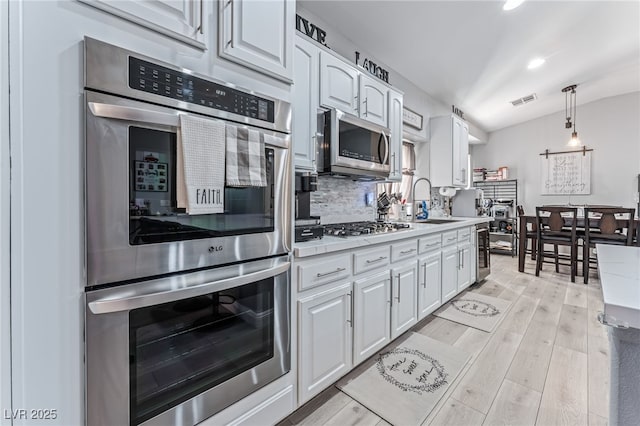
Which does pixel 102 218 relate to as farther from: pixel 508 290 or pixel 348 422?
pixel 508 290

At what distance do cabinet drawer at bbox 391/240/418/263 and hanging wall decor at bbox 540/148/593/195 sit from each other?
591cm

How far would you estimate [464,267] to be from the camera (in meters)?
3.29

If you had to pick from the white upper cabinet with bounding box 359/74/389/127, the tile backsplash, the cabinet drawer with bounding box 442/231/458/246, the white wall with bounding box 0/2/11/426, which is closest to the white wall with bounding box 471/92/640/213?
the cabinet drawer with bounding box 442/231/458/246

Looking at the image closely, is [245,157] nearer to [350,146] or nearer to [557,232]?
[350,146]

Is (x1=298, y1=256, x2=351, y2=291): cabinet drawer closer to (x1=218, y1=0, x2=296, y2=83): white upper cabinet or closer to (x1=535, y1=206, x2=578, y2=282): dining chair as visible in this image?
(x1=218, y1=0, x2=296, y2=83): white upper cabinet

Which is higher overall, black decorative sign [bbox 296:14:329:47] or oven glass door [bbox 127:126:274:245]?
black decorative sign [bbox 296:14:329:47]

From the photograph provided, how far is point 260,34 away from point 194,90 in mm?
461

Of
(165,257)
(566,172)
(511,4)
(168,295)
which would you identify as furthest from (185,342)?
(566,172)

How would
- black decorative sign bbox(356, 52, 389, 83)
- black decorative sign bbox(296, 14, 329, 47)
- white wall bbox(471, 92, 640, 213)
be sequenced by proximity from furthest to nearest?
white wall bbox(471, 92, 640, 213), black decorative sign bbox(356, 52, 389, 83), black decorative sign bbox(296, 14, 329, 47)

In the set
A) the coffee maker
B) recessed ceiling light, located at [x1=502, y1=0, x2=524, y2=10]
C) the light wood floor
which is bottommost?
the light wood floor

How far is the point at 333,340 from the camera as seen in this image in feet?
5.30

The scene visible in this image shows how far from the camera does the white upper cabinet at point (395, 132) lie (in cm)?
273

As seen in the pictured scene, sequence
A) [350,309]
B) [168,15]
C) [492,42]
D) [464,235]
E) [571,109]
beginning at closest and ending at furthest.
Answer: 1. [168,15]
2. [350,309]
3. [492,42]
4. [464,235]
5. [571,109]

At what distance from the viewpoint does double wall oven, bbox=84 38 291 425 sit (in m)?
0.83
